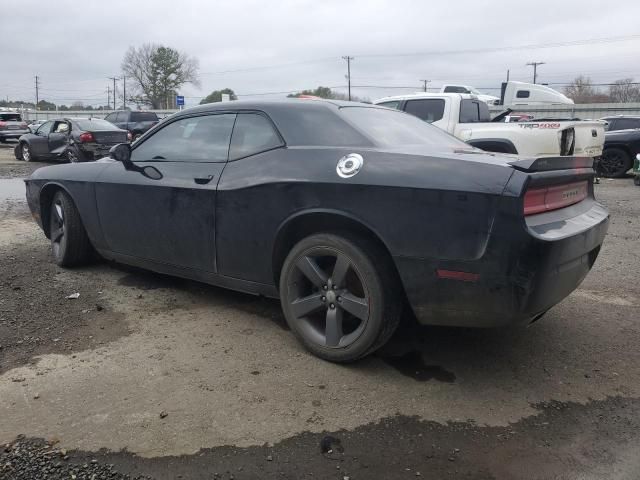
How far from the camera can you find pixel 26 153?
57.6ft

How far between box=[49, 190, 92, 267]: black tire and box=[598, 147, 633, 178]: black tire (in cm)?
1300

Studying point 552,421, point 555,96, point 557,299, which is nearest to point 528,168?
point 557,299

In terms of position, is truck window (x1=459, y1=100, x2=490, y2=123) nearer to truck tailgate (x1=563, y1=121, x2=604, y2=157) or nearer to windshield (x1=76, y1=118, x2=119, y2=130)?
truck tailgate (x1=563, y1=121, x2=604, y2=157)

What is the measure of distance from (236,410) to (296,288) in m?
0.87

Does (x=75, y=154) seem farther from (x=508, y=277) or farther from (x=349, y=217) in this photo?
(x=508, y=277)

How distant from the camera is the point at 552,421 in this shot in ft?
8.74

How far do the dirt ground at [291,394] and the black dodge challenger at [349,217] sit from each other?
33 centimetres

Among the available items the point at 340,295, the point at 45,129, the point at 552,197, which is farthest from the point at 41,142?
the point at 552,197

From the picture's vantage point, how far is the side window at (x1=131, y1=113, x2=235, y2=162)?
3781 mm

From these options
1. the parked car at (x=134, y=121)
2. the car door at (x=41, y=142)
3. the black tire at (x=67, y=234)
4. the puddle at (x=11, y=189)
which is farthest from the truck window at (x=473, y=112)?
the parked car at (x=134, y=121)

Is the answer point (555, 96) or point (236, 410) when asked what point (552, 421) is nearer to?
point (236, 410)

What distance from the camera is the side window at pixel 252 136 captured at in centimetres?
352

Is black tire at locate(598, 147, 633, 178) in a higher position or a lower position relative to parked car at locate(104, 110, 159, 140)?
lower

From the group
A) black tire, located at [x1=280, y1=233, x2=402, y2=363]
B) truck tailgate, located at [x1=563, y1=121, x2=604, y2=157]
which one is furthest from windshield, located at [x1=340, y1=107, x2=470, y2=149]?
truck tailgate, located at [x1=563, y1=121, x2=604, y2=157]
